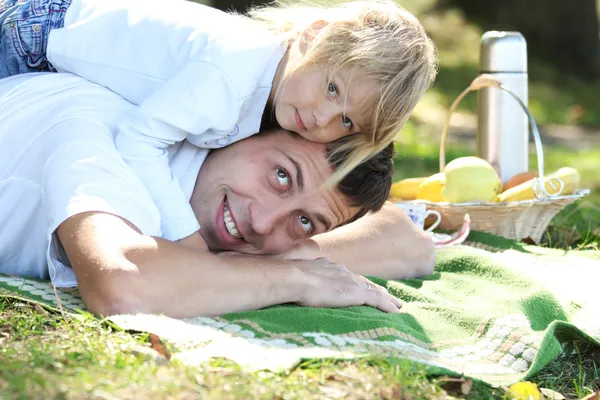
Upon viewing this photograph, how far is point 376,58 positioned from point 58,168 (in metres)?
1.16

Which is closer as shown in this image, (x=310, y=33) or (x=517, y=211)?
(x=310, y=33)

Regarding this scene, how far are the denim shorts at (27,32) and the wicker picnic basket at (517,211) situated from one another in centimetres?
198

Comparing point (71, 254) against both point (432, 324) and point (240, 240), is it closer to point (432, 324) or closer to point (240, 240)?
point (240, 240)

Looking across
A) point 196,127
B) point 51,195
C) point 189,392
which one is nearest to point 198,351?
point 189,392

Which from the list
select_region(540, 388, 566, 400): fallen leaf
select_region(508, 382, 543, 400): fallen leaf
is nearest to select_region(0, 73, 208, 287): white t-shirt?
select_region(508, 382, 543, 400): fallen leaf

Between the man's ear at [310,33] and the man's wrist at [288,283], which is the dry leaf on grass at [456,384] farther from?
the man's ear at [310,33]

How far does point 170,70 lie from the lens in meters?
3.05

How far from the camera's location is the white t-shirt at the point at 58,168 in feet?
8.19

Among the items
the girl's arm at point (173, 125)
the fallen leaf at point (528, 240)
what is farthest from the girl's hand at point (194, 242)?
the fallen leaf at point (528, 240)

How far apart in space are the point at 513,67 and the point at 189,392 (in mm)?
3568

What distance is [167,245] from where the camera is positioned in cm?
248

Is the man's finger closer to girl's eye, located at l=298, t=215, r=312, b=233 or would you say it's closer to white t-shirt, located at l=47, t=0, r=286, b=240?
girl's eye, located at l=298, t=215, r=312, b=233

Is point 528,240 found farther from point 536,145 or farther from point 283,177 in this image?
point 283,177

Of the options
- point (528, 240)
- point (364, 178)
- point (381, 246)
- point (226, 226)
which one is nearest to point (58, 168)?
point (226, 226)
